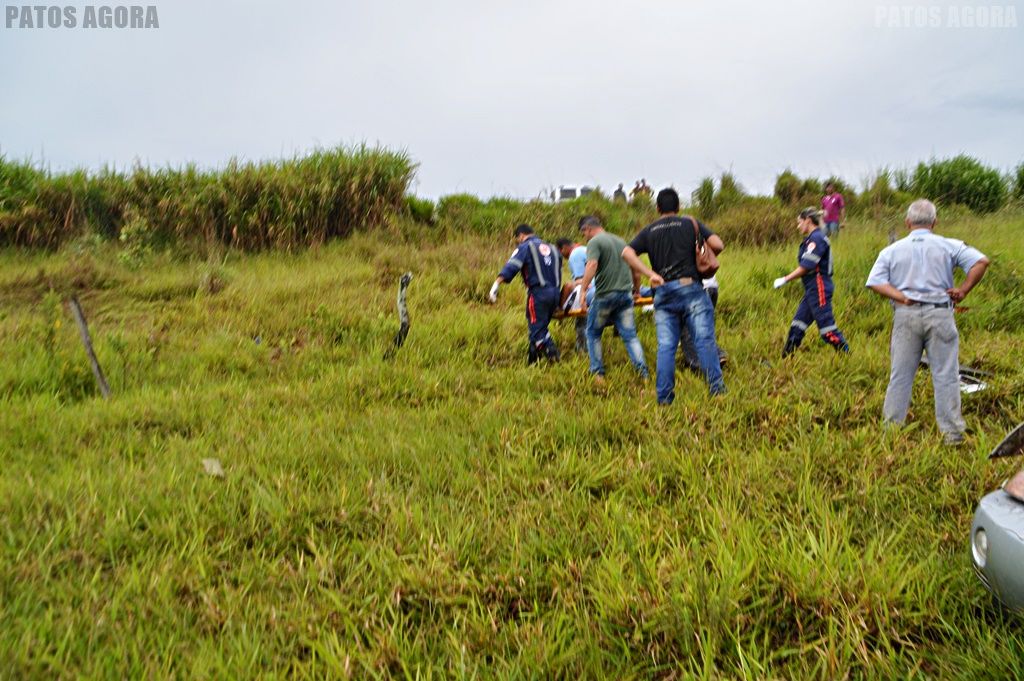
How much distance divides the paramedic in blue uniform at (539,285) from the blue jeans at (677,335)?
1654 millimetres

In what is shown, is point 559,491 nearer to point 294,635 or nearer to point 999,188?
point 294,635

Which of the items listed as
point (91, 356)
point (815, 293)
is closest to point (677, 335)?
point (815, 293)

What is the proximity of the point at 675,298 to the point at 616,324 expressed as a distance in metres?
0.95

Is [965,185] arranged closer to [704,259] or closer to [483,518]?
[704,259]

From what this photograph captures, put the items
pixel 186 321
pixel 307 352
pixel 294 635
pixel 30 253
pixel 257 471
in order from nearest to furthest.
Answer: pixel 294 635
pixel 257 471
pixel 307 352
pixel 186 321
pixel 30 253

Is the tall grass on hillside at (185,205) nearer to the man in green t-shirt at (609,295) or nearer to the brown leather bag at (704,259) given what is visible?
the man in green t-shirt at (609,295)

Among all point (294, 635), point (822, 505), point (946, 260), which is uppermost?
point (946, 260)

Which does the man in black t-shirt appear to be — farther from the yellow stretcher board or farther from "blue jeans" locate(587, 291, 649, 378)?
the yellow stretcher board

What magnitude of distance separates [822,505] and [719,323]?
16.1 feet

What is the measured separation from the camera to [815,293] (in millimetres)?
6379

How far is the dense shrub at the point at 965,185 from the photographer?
1886 centimetres

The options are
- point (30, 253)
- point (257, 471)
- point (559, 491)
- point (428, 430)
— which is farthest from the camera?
point (30, 253)

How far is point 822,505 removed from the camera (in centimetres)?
333

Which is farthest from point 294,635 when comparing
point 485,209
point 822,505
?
point 485,209
